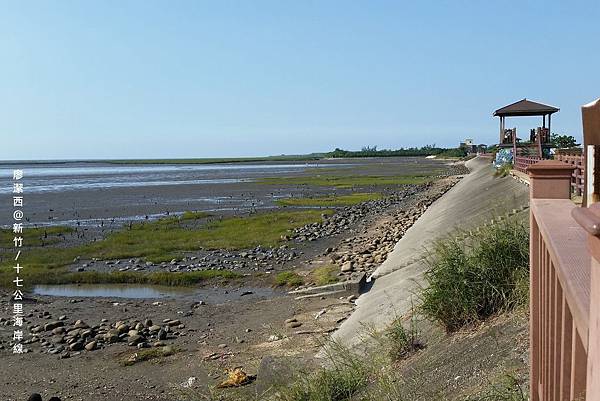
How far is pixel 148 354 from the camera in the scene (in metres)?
14.3

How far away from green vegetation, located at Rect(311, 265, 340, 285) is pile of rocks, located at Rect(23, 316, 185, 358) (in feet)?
16.0

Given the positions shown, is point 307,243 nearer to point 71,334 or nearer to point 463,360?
point 71,334

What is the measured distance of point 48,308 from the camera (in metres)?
19.2

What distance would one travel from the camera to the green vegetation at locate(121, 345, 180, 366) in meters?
13.8

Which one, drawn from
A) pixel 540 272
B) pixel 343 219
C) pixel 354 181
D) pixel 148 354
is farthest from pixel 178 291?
pixel 354 181

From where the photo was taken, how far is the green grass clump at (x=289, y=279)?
2058cm

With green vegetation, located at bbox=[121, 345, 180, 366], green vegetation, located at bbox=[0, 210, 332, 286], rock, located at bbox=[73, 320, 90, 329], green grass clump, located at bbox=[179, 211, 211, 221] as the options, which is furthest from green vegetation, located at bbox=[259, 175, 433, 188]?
green vegetation, located at bbox=[121, 345, 180, 366]

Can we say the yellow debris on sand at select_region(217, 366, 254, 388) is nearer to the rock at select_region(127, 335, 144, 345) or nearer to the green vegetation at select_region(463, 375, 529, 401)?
the rock at select_region(127, 335, 144, 345)

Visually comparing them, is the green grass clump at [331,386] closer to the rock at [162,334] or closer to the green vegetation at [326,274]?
the rock at [162,334]

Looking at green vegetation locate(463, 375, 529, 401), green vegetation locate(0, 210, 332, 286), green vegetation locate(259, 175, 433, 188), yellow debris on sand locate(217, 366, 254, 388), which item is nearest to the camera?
green vegetation locate(463, 375, 529, 401)

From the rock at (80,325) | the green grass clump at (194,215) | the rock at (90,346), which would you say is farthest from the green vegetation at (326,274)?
the green grass clump at (194,215)

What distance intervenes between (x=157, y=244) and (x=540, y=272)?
27599 millimetres

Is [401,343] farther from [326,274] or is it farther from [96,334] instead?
[326,274]

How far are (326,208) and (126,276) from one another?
2332 cm
